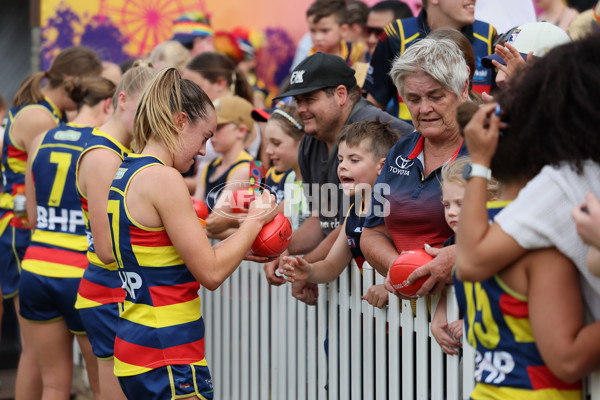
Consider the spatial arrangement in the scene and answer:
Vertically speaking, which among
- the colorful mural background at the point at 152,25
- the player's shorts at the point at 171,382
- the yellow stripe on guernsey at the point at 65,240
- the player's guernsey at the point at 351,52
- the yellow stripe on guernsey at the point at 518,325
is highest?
the colorful mural background at the point at 152,25

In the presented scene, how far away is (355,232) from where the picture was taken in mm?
4043

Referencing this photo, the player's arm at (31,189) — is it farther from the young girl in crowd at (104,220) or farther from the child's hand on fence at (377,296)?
the child's hand on fence at (377,296)

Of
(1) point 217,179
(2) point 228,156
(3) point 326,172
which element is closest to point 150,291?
(3) point 326,172

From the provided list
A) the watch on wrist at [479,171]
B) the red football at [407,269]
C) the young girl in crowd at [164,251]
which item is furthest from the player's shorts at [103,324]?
the watch on wrist at [479,171]

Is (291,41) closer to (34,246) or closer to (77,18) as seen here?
(77,18)

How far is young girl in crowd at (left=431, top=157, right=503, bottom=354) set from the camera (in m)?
3.20

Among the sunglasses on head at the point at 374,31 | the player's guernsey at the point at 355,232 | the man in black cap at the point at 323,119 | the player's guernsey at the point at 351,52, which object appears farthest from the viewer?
the player's guernsey at the point at 351,52

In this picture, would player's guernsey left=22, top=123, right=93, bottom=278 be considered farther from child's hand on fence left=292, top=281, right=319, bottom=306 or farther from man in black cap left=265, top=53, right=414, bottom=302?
child's hand on fence left=292, top=281, right=319, bottom=306

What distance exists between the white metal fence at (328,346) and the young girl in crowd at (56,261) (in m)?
1.02

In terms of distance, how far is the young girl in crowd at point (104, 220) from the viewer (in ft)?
13.5

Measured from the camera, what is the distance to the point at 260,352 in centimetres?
521

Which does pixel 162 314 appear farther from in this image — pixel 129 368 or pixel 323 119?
pixel 323 119

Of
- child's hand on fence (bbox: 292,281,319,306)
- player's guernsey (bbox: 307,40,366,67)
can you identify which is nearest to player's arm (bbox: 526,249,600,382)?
child's hand on fence (bbox: 292,281,319,306)

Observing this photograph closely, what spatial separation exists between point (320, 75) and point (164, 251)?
1818mm
